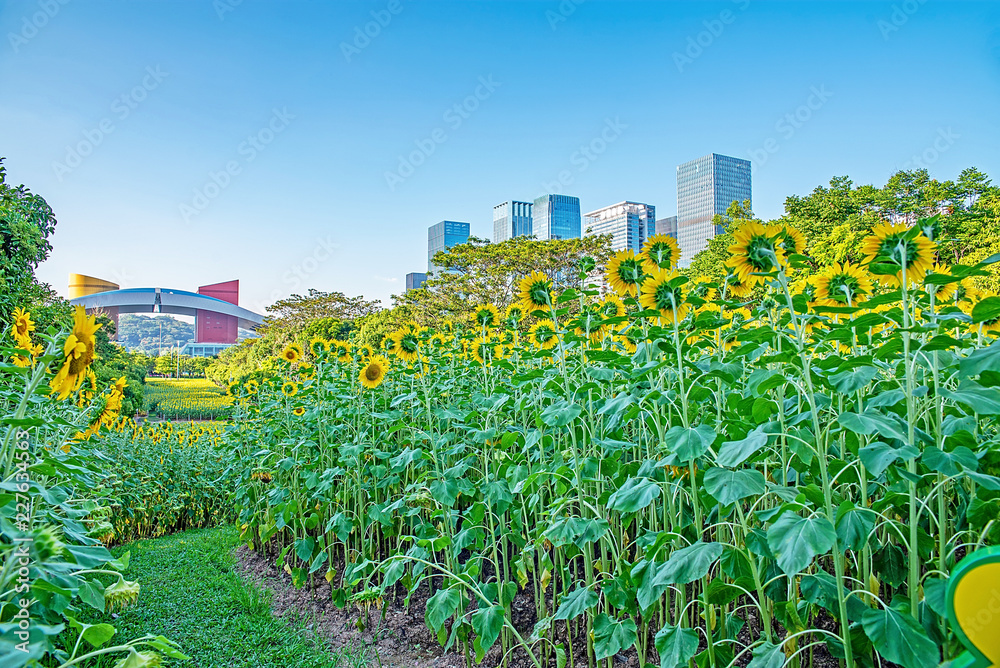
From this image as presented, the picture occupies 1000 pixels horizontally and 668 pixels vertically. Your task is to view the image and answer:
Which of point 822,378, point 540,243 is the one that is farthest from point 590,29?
point 540,243

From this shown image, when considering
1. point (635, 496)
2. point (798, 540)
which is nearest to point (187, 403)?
point (635, 496)

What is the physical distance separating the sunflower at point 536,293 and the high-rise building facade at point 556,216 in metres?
49.4

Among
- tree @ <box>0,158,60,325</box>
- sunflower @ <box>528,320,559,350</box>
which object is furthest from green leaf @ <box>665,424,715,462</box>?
tree @ <box>0,158,60,325</box>

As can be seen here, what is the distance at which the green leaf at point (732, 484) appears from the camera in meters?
1.11

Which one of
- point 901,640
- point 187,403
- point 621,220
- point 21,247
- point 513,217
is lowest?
point 187,403

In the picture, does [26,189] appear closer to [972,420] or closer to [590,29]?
[590,29]

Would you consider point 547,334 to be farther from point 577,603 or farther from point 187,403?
point 187,403

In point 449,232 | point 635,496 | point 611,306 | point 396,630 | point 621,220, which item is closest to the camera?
point 635,496

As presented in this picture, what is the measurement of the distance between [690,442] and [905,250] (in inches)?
24.6

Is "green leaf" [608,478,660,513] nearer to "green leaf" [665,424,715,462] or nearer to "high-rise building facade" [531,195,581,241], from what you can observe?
"green leaf" [665,424,715,462]

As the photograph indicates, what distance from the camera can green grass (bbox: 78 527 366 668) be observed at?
227 cm

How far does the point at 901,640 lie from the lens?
3.22 ft

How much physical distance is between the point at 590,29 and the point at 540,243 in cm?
1352

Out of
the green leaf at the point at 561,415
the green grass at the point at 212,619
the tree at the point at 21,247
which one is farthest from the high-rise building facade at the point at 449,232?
the green leaf at the point at 561,415
